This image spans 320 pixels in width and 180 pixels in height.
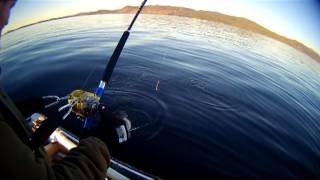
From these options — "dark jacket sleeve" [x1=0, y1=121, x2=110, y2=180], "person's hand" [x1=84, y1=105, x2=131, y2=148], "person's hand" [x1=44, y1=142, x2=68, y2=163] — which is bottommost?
"person's hand" [x1=44, y1=142, x2=68, y2=163]

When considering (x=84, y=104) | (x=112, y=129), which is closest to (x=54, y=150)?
(x=84, y=104)

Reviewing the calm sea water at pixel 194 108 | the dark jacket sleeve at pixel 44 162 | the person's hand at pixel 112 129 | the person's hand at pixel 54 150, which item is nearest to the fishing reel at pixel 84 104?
the person's hand at pixel 112 129

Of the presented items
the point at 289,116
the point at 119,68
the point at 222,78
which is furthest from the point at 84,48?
the point at 289,116

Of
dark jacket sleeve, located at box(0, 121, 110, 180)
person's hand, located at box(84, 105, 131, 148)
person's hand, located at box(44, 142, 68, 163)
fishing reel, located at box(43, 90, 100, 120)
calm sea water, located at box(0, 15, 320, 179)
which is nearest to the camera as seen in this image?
dark jacket sleeve, located at box(0, 121, 110, 180)

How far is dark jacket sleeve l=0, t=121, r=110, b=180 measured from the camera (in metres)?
1.32

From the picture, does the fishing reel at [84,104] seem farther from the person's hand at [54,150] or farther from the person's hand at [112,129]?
the person's hand at [54,150]

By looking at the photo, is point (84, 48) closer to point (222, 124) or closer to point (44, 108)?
point (222, 124)

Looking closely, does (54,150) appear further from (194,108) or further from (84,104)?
(194,108)

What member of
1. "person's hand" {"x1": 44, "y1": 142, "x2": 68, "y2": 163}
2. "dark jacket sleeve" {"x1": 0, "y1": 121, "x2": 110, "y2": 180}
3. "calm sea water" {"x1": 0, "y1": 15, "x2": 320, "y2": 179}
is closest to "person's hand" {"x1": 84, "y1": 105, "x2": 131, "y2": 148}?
"dark jacket sleeve" {"x1": 0, "y1": 121, "x2": 110, "y2": 180}

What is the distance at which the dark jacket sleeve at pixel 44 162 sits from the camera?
4.32 feet

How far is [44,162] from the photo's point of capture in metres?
1.56

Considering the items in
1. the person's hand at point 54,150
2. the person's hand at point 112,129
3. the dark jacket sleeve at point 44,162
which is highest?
the person's hand at point 112,129

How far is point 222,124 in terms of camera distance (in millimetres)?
7609

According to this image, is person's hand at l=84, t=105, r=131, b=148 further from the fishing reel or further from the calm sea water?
the calm sea water
